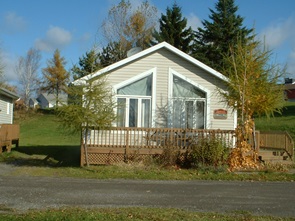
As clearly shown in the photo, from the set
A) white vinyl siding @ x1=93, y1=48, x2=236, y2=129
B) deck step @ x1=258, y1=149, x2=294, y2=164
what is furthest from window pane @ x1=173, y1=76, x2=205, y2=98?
deck step @ x1=258, y1=149, x2=294, y2=164

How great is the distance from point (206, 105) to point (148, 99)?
259 cm

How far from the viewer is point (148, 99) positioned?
57.9 ft

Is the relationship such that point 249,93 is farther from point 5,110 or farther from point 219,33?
point 219,33

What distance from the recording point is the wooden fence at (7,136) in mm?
21766

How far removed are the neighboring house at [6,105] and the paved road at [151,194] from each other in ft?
55.2

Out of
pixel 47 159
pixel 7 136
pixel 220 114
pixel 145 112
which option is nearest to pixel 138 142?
pixel 145 112

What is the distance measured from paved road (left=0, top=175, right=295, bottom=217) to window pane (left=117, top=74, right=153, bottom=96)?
5737mm

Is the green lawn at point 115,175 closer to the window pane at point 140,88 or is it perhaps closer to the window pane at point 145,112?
the window pane at point 145,112

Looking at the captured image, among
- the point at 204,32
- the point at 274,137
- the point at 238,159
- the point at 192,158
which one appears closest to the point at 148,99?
the point at 192,158

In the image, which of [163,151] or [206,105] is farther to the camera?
[206,105]

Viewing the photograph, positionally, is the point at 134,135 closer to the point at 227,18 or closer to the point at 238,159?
the point at 238,159

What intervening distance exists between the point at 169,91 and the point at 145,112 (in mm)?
1409

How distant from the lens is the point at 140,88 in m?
Answer: 17.7

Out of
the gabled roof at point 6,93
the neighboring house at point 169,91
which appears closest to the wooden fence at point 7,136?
the gabled roof at point 6,93
